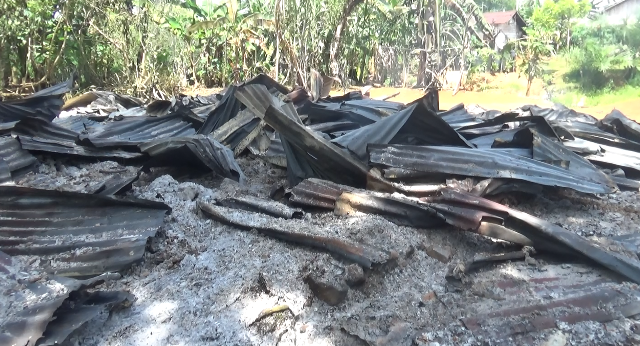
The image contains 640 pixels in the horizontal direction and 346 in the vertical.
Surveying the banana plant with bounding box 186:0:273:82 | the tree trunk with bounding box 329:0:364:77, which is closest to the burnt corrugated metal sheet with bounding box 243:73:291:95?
the banana plant with bounding box 186:0:273:82

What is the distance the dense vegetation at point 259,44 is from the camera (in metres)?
10.1

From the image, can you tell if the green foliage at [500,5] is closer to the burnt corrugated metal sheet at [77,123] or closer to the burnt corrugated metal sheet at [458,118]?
the burnt corrugated metal sheet at [458,118]

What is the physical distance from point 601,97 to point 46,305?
17151 mm

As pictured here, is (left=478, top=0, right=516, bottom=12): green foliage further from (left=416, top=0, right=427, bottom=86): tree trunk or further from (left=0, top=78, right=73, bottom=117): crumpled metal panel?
(left=0, top=78, right=73, bottom=117): crumpled metal panel

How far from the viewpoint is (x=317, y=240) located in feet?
7.82

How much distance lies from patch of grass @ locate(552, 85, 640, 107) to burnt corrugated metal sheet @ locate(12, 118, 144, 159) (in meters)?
14.1

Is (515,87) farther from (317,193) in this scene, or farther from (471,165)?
(317,193)

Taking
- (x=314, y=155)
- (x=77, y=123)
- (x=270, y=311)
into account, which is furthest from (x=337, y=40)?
(x=270, y=311)

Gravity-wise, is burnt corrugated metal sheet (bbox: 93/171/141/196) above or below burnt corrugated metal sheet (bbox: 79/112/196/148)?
below

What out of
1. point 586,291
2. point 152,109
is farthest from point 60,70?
point 586,291

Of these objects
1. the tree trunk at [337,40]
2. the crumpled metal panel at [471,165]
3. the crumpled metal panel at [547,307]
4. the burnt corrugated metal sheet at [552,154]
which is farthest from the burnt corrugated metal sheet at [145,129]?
the tree trunk at [337,40]

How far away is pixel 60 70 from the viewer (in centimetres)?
1062

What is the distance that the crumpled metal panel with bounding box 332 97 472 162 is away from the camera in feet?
11.0

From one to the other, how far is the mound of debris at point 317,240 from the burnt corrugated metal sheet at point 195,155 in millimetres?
13
